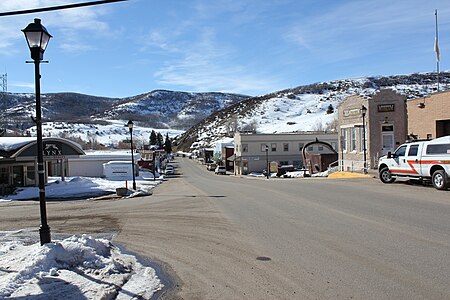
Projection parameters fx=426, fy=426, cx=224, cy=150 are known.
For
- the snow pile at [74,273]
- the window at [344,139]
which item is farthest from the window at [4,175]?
the window at [344,139]

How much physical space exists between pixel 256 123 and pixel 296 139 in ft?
381

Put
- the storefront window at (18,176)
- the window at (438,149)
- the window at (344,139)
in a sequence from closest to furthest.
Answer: the window at (438,149)
the storefront window at (18,176)
the window at (344,139)

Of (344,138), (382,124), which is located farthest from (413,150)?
(344,138)

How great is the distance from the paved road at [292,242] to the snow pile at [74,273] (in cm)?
61

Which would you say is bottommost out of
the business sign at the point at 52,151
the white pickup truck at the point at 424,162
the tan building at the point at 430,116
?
the white pickup truck at the point at 424,162

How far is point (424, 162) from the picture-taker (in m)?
18.6

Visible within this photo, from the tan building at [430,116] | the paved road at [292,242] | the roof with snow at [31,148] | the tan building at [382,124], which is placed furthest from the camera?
the tan building at [382,124]

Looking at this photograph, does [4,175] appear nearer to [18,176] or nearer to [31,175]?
[18,176]

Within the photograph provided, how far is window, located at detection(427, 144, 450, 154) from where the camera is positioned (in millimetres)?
17438

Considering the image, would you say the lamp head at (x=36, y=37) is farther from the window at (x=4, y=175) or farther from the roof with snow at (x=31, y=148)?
the window at (x=4, y=175)

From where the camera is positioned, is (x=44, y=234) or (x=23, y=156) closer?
(x=44, y=234)

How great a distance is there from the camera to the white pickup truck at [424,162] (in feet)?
57.4

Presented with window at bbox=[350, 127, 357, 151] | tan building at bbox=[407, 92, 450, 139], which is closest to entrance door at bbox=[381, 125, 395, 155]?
tan building at bbox=[407, 92, 450, 139]

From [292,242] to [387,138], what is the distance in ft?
93.7
